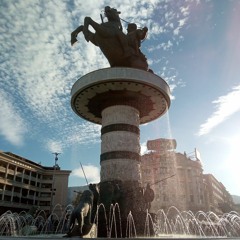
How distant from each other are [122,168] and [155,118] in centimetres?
645

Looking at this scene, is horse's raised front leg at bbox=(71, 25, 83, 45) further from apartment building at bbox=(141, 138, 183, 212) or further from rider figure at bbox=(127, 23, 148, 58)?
apartment building at bbox=(141, 138, 183, 212)

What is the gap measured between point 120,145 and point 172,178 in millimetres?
53719

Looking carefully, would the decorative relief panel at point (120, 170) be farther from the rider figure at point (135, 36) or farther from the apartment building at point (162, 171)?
the apartment building at point (162, 171)

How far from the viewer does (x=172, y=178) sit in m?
68.7

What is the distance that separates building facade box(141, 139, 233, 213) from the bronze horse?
46721 millimetres

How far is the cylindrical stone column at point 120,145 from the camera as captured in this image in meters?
17.5

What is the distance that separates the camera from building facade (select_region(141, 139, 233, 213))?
65.8m

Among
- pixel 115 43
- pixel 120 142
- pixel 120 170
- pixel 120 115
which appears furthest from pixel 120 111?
pixel 115 43

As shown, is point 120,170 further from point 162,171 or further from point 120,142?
point 162,171

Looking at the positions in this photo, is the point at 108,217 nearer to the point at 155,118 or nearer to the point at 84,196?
the point at 84,196

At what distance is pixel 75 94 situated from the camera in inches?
752

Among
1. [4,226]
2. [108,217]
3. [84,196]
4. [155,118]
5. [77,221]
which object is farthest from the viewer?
[4,226]

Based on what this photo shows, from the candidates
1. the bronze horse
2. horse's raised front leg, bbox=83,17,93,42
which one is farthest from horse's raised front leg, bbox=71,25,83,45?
horse's raised front leg, bbox=83,17,93,42

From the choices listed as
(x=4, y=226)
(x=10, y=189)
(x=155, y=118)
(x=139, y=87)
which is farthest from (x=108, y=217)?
(x=10, y=189)
